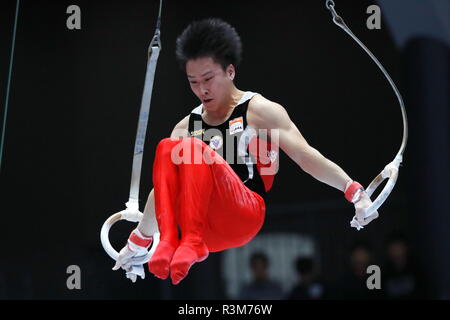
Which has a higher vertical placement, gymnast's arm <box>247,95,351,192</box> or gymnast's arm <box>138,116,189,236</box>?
gymnast's arm <box>247,95,351,192</box>

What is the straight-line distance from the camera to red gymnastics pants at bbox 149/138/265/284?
9.86 ft

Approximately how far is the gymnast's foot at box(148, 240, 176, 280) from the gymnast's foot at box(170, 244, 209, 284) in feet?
0.10

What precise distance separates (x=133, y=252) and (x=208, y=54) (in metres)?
0.87

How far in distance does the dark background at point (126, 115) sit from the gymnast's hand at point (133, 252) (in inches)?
100

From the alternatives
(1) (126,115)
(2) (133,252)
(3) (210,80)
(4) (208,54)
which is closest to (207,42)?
(4) (208,54)

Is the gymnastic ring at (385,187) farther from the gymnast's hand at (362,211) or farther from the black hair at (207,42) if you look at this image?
the black hair at (207,42)

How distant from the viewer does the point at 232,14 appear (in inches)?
250

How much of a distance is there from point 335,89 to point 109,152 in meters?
1.82

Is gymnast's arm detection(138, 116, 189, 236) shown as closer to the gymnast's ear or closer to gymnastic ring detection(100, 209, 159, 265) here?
gymnastic ring detection(100, 209, 159, 265)

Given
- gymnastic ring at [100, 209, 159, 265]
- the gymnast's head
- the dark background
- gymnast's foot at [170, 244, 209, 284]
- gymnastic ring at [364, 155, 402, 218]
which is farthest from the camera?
the dark background

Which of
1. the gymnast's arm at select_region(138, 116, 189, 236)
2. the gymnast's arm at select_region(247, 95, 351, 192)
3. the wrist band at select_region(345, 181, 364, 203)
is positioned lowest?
the gymnast's arm at select_region(138, 116, 189, 236)

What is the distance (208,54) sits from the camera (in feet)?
10.9

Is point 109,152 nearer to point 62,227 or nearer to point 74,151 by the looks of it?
point 74,151

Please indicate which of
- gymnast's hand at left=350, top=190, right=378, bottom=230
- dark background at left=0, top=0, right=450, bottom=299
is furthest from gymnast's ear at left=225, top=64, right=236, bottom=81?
dark background at left=0, top=0, right=450, bottom=299
